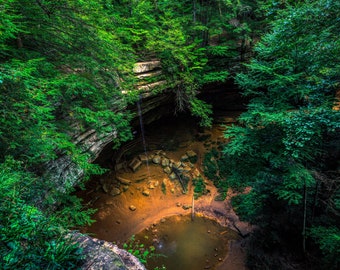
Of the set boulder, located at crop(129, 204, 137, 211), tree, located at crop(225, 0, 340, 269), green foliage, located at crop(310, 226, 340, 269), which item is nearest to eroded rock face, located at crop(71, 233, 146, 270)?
tree, located at crop(225, 0, 340, 269)

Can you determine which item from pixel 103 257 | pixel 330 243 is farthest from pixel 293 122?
pixel 103 257

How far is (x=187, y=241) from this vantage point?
376 inches

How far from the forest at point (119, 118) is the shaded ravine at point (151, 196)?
7.45ft

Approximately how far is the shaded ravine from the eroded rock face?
7.81 m

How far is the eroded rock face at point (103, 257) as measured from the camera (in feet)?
8.02

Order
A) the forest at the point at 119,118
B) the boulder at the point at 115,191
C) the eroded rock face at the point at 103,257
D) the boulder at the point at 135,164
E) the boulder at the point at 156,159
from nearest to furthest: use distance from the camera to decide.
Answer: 1. the eroded rock face at the point at 103,257
2. the forest at the point at 119,118
3. the boulder at the point at 115,191
4. the boulder at the point at 135,164
5. the boulder at the point at 156,159

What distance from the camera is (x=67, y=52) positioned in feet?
19.4

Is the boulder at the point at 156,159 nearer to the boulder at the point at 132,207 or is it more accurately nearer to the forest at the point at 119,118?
the boulder at the point at 132,207

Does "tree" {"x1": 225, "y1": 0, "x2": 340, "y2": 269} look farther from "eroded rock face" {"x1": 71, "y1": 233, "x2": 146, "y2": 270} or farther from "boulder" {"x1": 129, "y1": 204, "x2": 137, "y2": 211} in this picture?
"boulder" {"x1": 129, "y1": 204, "x2": 137, "y2": 211}

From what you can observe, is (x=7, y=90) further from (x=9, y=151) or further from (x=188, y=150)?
(x=188, y=150)

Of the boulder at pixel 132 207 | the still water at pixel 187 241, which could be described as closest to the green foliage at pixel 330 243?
the still water at pixel 187 241

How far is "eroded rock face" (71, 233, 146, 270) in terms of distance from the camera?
8.02 feet

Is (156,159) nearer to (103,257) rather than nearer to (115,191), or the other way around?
(115,191)

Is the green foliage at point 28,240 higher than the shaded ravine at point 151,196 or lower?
higher
